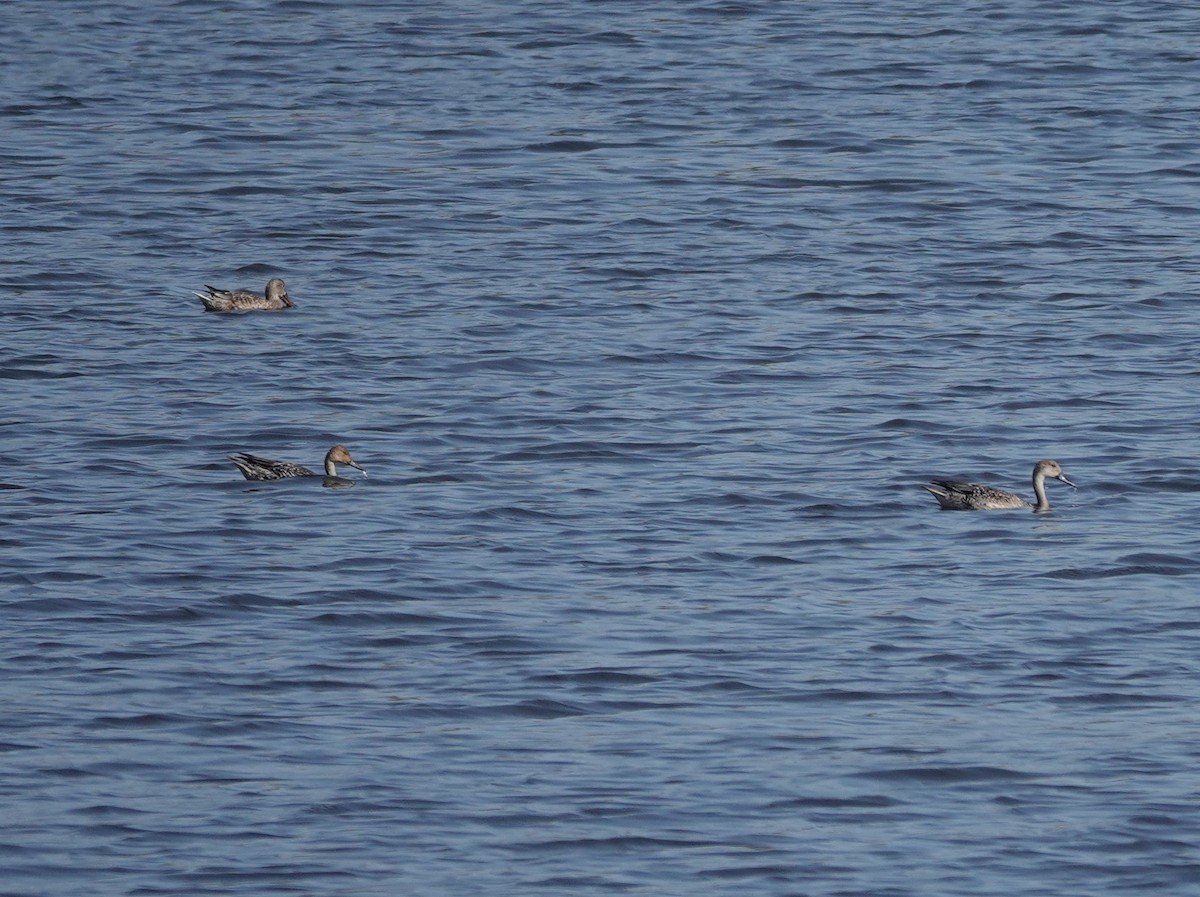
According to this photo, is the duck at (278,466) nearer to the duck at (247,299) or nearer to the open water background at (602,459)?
the open water background at (602,459)

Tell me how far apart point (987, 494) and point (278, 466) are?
4.75m

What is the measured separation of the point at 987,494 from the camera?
666 inches

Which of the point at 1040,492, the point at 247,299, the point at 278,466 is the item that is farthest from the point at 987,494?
the point at 247,299

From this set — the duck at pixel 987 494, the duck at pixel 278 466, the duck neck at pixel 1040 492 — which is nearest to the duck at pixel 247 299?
the duck at pixel 278 466

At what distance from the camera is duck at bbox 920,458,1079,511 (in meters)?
16.8

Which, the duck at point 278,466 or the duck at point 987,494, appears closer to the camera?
the duck at point 987,494

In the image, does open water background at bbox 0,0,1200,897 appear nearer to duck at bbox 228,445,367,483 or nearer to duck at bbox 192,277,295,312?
duck at bbox 192,277,295,312

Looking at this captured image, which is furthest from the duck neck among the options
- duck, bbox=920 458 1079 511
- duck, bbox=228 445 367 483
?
duck, bbox=228 445 367 483

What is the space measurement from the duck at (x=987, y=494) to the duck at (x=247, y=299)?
7803mm

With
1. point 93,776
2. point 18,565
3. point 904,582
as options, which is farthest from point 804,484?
point 93,776

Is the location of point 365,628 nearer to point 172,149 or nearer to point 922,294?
point 922,294

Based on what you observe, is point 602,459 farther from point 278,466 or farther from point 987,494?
point 987,494

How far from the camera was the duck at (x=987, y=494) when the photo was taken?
1681 centimetres

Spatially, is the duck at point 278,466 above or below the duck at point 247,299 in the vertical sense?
above
